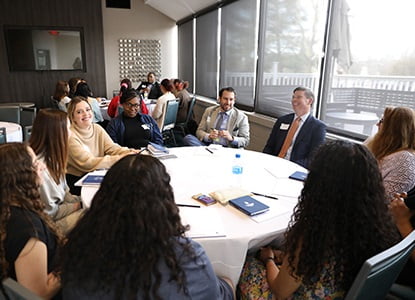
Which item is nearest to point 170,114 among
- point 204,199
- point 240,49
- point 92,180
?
point 240,49

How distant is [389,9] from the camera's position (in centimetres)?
274

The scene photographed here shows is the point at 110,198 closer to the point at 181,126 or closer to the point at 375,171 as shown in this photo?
the point at 375,171

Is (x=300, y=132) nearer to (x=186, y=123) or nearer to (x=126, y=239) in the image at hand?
(x=126, y=239)

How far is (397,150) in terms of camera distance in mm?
1914

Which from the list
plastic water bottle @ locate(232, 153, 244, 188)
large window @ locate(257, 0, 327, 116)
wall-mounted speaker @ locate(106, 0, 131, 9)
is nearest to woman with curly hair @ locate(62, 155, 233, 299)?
plastic water bottle @ locate(232, 153, 244, 188)

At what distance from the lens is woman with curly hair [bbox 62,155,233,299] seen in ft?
2.81

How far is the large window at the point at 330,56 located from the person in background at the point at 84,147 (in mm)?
2260

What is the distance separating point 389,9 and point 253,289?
267 cm

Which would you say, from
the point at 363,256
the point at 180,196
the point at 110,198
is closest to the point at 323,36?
the point at 180,196

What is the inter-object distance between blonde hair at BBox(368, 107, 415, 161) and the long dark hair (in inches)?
78.4

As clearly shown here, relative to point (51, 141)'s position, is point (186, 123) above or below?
below

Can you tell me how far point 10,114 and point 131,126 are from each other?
6.99 ft

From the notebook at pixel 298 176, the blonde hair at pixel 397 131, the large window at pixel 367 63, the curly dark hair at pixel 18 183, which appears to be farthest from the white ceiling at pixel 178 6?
the curly dark hair at pixel 18 183

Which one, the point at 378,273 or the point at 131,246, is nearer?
the point at 131,246
